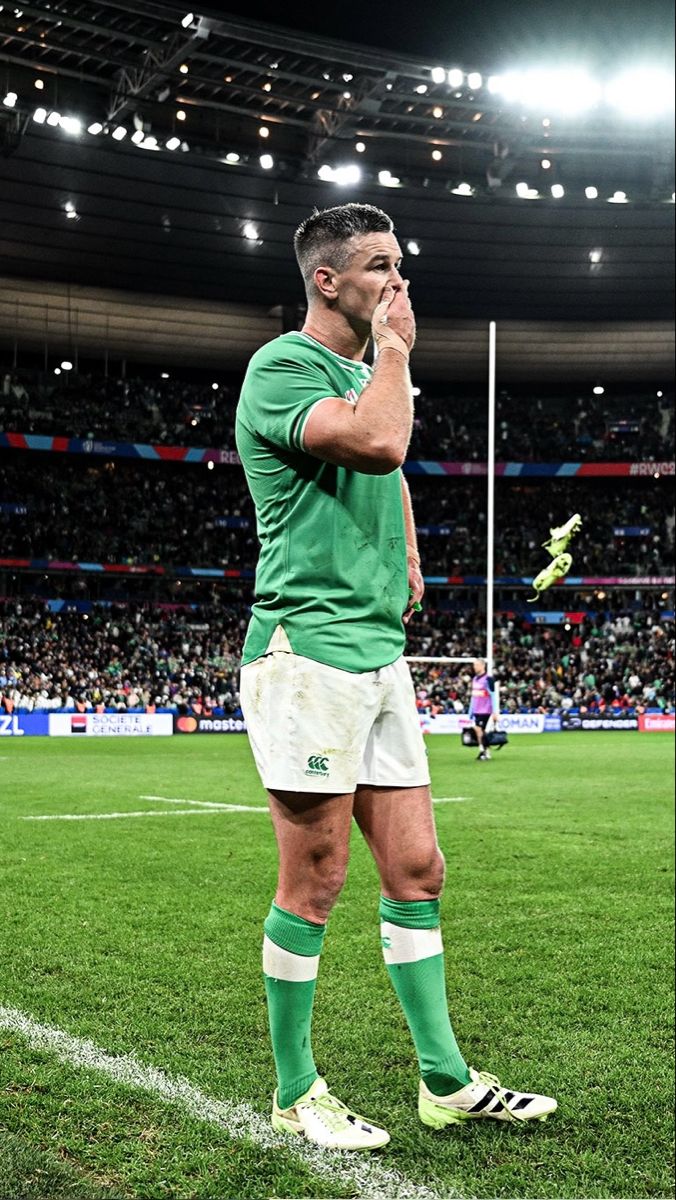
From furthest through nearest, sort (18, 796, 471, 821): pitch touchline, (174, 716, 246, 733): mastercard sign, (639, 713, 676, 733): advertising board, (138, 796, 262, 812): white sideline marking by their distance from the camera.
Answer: (639, 713, 676, 733): advertising board < (138, 796, 262, 812): white sideline marking < (174, 716, 246, 733): mastercard sign < (18, 796, 471, 821): pitch touchline

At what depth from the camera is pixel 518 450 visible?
7.48 m

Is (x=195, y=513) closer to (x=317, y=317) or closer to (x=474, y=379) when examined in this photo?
(x=474, y=379)

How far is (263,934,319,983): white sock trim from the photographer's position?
194cm

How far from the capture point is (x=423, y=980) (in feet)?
6.70

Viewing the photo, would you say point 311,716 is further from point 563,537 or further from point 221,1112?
point 563,537

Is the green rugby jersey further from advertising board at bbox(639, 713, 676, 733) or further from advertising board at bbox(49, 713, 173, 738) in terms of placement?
advertising board at bbox(639, 713, 676, 733)

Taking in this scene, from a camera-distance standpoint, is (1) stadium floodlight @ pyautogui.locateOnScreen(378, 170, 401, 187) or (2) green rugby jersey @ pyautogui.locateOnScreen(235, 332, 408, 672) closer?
(2) green rugby jersey @ pyautogui.locateOnScreen(235, 332, 408, 672)

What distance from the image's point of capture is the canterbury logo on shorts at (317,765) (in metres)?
1.88

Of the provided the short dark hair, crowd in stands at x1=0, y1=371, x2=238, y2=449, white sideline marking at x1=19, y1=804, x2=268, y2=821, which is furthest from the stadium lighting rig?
white sideline marking at x1=19, y1=804, x2=268, y2=821

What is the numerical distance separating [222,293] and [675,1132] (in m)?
2.48

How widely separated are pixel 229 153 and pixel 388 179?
0.50 meters

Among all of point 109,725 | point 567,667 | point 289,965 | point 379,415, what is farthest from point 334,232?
point 567,667

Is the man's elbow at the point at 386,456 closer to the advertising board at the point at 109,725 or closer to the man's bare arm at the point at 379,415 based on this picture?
the man's bare arm at the point at 379,415

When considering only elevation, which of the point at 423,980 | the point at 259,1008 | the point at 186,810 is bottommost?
the point at 186,810
